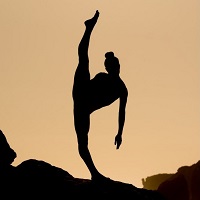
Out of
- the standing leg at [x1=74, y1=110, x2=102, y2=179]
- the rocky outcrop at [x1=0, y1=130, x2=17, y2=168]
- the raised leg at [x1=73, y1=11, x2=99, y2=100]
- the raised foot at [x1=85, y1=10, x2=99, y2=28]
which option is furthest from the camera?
the rocky outcrop at [x1=0, y1=130, x2=17, y2=168]

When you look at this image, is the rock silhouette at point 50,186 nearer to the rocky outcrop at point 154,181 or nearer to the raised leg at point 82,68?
the raised leg at point 82,68

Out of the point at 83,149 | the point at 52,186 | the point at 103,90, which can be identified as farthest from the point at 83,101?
the point at 52,186

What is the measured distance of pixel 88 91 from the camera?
11242mm

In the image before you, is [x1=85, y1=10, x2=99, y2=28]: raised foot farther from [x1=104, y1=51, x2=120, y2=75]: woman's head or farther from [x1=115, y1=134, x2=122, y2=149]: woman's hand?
[x1=115, y1=134, x2=122, y2=149]: woman's hand

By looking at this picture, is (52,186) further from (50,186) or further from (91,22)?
(91,22)

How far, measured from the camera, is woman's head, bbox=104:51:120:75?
37.8 feet

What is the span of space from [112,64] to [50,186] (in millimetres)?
3219

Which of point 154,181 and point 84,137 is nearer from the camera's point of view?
point 84,137

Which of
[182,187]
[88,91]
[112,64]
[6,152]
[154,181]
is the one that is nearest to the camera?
[88,91]

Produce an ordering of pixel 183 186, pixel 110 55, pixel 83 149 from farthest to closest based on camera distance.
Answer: pixel 183 186, pixel 110 55, pixel 83 149

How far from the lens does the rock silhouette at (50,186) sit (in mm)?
10258

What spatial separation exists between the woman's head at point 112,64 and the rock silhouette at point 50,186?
261 centimetres

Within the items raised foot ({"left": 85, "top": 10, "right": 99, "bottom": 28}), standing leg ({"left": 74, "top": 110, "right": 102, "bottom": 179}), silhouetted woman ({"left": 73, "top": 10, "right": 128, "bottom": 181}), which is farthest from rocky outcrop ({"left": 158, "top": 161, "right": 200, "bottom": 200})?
raised foot ({"left": 85, "top": 10, "right": 99, "bottom": 28})

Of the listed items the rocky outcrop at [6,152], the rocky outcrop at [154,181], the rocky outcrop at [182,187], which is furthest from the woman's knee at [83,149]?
the rocky outcrop at [154,181]
